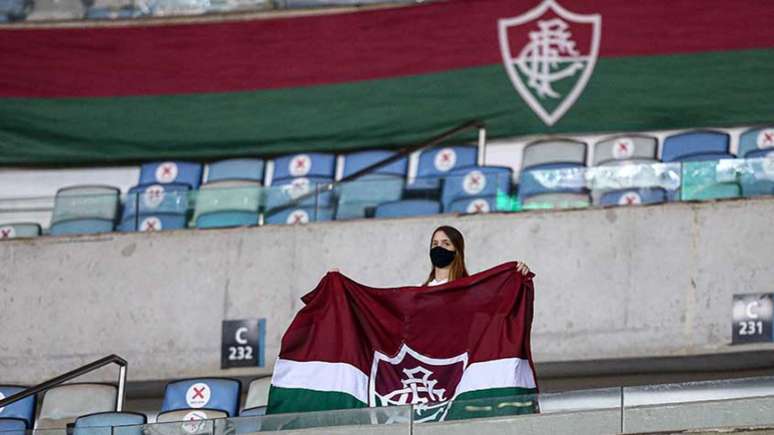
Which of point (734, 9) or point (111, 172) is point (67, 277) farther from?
point (734, 9)

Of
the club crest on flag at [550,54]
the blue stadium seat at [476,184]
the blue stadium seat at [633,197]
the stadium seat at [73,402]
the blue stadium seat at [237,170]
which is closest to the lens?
the stadium seat at [73,402]

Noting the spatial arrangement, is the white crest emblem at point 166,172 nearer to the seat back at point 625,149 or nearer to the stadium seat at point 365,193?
the stadium seat at point 365,193

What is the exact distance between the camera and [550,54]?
14211 millimetres

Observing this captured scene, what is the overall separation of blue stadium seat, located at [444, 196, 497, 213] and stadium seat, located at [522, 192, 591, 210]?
23 centimetres

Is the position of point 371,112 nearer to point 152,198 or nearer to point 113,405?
point 152,198

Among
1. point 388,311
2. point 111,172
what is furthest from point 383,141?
point 388,311

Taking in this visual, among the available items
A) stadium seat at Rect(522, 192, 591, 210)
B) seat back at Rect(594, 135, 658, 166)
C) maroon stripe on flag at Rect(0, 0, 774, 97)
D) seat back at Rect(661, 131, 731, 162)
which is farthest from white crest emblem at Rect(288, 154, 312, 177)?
seat back at Rect(661, 131, 731, 162)

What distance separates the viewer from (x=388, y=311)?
30.9 ft

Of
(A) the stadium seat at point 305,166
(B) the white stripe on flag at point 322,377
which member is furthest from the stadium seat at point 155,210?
(B) the white stripe on flag at point 322,377

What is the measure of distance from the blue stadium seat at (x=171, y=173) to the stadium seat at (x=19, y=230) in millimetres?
1304

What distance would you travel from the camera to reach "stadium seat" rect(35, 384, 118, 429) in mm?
11820

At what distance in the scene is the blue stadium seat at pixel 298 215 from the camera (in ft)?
42.8

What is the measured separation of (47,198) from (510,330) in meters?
5.43

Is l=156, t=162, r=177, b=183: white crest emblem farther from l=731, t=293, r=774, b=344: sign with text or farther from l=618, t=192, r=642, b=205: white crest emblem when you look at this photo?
l=731, t=293, r=774, b=344: sign with text
